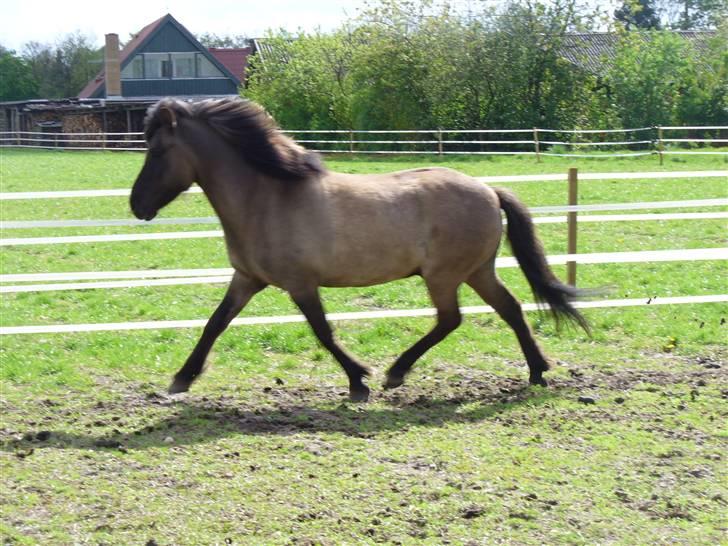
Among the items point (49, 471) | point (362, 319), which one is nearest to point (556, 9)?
point (362, 319)

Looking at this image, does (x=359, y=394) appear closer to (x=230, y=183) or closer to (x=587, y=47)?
(x=230, y=183)

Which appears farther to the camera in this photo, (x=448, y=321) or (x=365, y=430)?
(x=448, y=321)

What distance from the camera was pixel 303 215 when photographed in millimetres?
5926

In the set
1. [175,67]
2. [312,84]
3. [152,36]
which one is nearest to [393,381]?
[312,84]

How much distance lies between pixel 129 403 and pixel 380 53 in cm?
2641

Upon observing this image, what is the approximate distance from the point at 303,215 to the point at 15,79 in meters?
59.6

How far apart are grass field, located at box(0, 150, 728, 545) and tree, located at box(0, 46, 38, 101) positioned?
55.0m

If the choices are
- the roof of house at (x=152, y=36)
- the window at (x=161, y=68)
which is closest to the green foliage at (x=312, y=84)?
the roof of house at (x=152, y=36)

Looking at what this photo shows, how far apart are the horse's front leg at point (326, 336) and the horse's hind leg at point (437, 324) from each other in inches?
12.2

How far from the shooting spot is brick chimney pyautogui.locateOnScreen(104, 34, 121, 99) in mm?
48625

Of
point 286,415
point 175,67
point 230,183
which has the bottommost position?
point 286,415

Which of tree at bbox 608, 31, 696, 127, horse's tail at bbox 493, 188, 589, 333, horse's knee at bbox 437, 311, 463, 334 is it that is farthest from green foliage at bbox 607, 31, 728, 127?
horse's knee at bbox 437, 311, 463, 334

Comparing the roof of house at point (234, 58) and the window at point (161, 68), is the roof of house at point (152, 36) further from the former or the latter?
the window at point (161, 68)

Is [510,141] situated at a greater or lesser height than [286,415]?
greater
